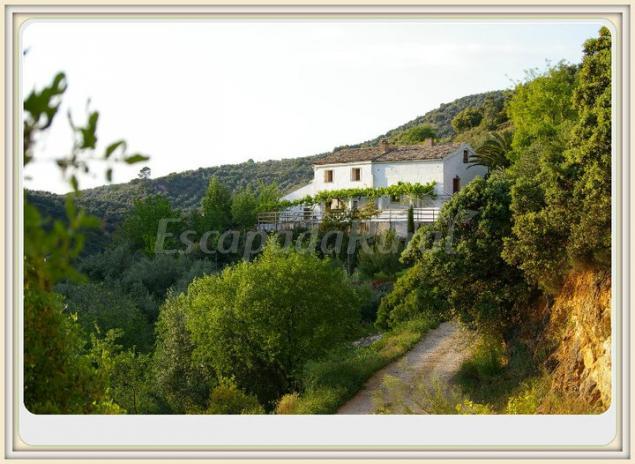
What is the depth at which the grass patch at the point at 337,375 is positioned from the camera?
15164 millimetres

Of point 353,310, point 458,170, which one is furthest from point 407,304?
point 458,170

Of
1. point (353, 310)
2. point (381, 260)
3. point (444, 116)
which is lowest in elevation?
point (353, 310)

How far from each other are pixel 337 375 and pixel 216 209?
57.4 feet

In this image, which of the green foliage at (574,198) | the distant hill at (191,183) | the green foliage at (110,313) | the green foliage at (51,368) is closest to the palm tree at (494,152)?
the distant hill at (191,183)

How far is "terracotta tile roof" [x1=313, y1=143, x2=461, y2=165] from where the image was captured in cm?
3294

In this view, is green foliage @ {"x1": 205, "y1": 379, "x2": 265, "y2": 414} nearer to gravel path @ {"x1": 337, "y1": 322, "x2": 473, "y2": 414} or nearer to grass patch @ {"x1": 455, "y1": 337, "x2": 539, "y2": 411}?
gravel path @ {"x1": 337, "y1": 322, "x2": 473, "y2": 414}

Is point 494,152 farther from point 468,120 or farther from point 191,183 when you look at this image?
point 468,120

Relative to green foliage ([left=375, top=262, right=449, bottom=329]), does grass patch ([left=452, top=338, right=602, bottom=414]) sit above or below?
below

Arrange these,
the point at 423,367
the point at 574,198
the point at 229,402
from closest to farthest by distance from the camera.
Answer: the point at 574,198
the point at 229,402
the point at 423,367

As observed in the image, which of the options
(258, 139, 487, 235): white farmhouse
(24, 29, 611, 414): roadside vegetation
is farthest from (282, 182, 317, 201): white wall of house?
(24, 29, 611, 414): roadside vegetation

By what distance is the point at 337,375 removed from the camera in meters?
16.4

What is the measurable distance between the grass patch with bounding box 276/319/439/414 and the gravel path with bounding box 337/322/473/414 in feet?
0.57

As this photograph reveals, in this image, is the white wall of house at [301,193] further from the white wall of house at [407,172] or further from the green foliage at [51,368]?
the green foliage at [51,368]

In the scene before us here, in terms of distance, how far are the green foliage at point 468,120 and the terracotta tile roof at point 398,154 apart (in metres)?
16.0
